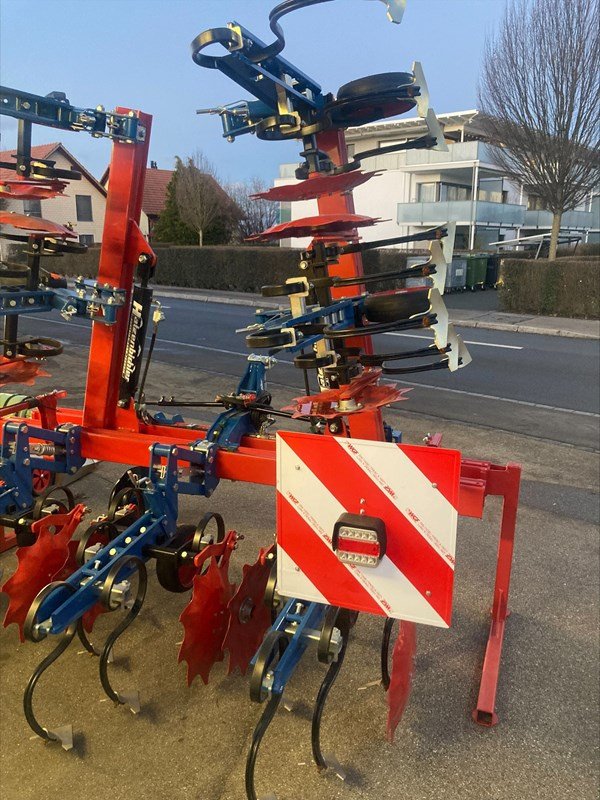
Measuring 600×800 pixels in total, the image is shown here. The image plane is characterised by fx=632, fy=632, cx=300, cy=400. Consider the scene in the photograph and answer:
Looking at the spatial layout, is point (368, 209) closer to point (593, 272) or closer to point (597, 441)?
point (593, 272)

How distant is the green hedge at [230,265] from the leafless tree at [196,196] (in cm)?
599

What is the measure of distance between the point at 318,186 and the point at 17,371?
205cm

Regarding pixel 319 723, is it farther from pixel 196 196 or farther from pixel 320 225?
pixel 196 196

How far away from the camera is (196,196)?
103 ft

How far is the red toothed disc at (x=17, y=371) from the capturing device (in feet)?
11.5

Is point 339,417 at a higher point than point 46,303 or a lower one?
lower

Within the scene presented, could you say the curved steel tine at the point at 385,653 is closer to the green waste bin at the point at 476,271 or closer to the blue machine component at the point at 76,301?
the blue machine component at the point at 76,301

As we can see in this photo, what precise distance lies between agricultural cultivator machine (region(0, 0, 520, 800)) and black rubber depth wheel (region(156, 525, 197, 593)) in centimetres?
1

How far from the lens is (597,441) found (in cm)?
670

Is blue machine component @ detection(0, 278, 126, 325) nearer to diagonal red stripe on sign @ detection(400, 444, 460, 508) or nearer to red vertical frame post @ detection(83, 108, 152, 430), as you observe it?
red vertical frame post @ detection(83, 108, 152, 430)

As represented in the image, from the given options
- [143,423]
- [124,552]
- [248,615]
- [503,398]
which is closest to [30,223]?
[143,423]

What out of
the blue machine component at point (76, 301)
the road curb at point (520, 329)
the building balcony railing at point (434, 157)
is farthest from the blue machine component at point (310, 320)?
the building balcony railing at point (434, 157)

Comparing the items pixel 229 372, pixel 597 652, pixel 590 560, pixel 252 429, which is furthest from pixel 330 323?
pixel 229 372

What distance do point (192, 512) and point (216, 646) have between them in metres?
2.13
